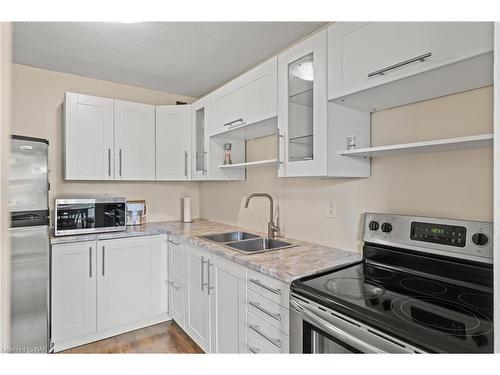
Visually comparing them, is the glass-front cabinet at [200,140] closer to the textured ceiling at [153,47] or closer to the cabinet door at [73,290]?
the textured ceiling at [153,47]

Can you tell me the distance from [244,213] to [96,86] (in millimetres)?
2033

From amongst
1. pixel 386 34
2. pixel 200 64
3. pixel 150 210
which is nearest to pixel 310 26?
pixel 386 34

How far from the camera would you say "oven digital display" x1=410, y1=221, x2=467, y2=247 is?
1.32m

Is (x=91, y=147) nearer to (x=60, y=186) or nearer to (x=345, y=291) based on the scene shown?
(x=60, y=186)

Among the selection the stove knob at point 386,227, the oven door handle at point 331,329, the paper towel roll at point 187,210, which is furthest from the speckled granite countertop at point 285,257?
the paper towel roll at point 187,210

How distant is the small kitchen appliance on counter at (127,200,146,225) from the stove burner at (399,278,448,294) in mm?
2622

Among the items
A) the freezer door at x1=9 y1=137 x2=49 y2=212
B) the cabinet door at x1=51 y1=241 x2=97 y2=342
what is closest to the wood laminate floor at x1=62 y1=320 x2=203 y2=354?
the cabinet door at x1=51 y1=241 x2=97 y2=342

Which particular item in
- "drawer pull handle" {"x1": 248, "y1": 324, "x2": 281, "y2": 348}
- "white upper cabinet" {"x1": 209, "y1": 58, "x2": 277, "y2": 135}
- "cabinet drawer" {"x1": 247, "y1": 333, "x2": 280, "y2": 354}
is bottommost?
"cabinet drawer" {"x1": 247, "y1": 333, "x2": 280, "y2": 354}

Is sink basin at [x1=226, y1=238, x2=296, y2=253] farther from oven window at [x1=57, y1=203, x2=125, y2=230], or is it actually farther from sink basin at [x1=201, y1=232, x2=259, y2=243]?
oven window at [x1=57, y1=203, x2=125, y2=230]

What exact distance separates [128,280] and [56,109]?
1802mm

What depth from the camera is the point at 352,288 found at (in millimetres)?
1297

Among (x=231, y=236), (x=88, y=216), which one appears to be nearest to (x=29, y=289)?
(x=88, y=216)
